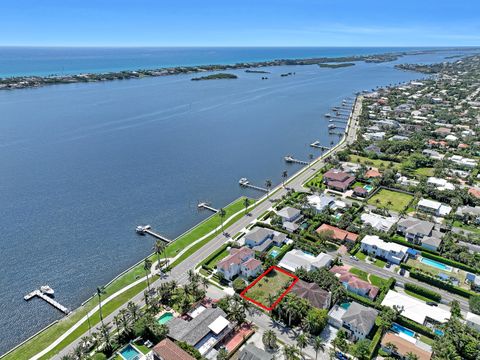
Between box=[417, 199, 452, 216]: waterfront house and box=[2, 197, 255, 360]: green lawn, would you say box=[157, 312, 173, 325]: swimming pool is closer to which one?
box=[2, 197, 255, 360]: green lawn

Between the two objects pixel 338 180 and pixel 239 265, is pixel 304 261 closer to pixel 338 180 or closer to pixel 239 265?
pixel 239 265

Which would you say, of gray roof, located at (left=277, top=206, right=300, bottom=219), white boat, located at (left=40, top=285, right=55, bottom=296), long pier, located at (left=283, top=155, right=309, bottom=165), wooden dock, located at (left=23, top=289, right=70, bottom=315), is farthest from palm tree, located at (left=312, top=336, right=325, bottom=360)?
long pier, located at (left=283, top=155, right=309, bottom=165)

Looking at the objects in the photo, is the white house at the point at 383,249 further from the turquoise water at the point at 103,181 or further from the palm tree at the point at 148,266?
the palm tree at the point at 148,266

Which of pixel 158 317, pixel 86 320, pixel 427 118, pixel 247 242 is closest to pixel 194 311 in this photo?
pixel 158 317

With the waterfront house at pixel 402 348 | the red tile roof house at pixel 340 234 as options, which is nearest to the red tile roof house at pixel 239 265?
the red tile roof house at pixel 340 234

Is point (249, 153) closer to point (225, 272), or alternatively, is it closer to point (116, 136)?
point (116, 136)

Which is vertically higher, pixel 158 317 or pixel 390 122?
Result: pixel 390 122

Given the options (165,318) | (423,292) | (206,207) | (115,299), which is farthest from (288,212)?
(115,299)
